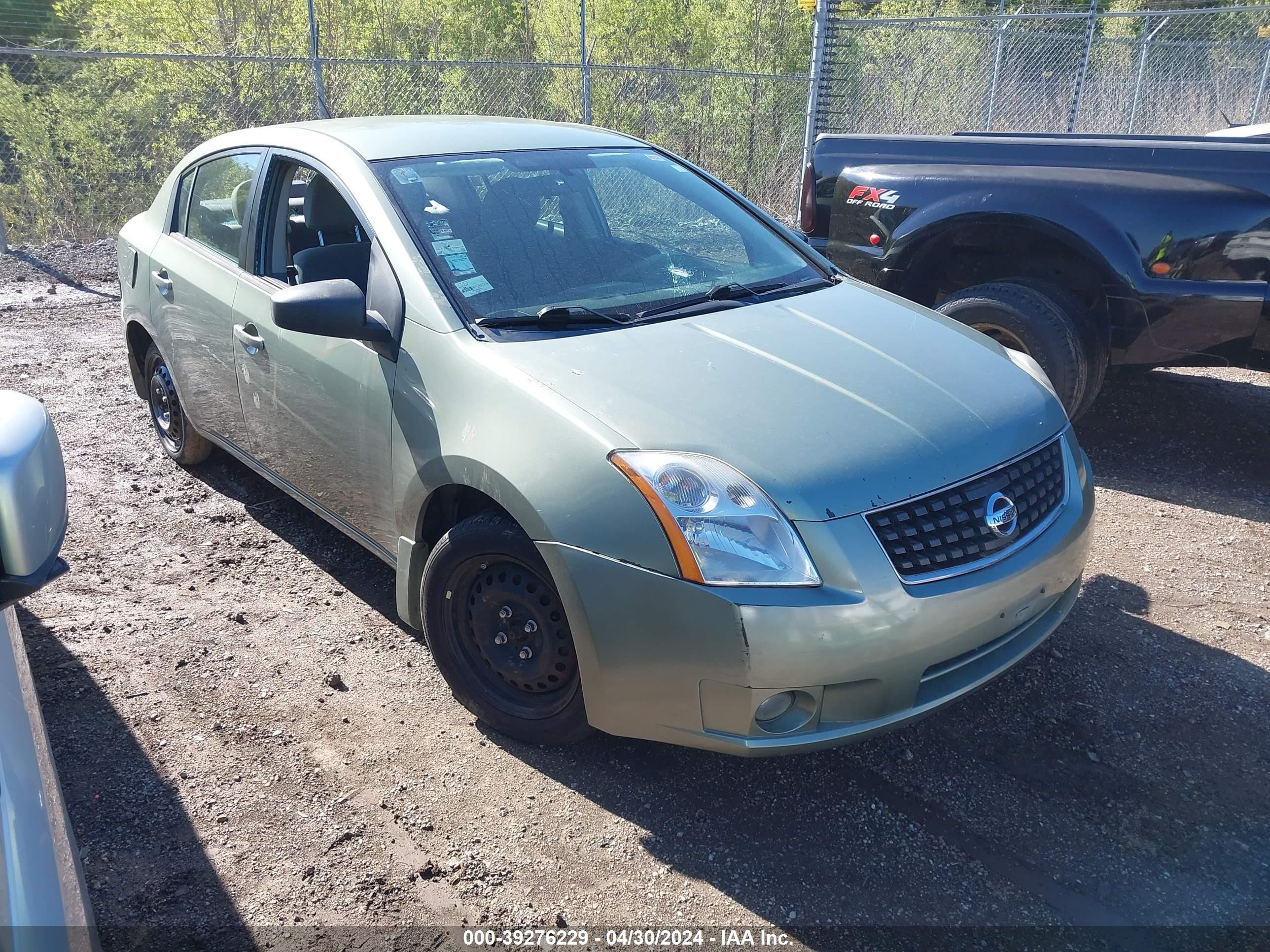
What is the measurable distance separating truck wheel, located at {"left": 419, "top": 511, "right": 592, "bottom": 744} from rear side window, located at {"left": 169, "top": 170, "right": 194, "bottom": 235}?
8.34 feet

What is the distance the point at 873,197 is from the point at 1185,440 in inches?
87.5

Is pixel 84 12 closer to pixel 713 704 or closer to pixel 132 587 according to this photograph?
pixel 132 587

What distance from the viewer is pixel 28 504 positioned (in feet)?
5.03

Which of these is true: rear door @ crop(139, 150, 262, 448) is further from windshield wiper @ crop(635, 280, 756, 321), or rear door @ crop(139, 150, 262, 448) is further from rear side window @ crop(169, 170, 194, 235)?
windshield wiper @ crop(635, 280, 756, 321)

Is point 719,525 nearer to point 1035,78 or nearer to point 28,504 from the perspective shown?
point 28,504

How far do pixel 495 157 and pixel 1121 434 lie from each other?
13.1ft

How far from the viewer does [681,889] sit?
246 cm

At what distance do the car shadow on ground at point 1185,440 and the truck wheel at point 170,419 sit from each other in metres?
4.56

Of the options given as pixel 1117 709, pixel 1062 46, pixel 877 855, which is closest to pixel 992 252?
pixel 1117 709

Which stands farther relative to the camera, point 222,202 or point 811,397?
point 222,202

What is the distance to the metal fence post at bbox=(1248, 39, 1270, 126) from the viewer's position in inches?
530

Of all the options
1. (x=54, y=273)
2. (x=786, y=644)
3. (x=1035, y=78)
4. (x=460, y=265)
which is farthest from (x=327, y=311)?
(x=1035, y=78)

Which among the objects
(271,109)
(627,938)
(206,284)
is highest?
(271,109)

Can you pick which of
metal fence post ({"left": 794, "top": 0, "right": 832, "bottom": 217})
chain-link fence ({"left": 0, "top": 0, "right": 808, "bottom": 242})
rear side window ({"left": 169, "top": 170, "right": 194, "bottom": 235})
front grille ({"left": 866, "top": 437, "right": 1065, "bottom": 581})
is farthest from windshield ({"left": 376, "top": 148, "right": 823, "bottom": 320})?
chain-link fence ({"left": 0, "top": 0, "right": 808, "bottom": 242})
